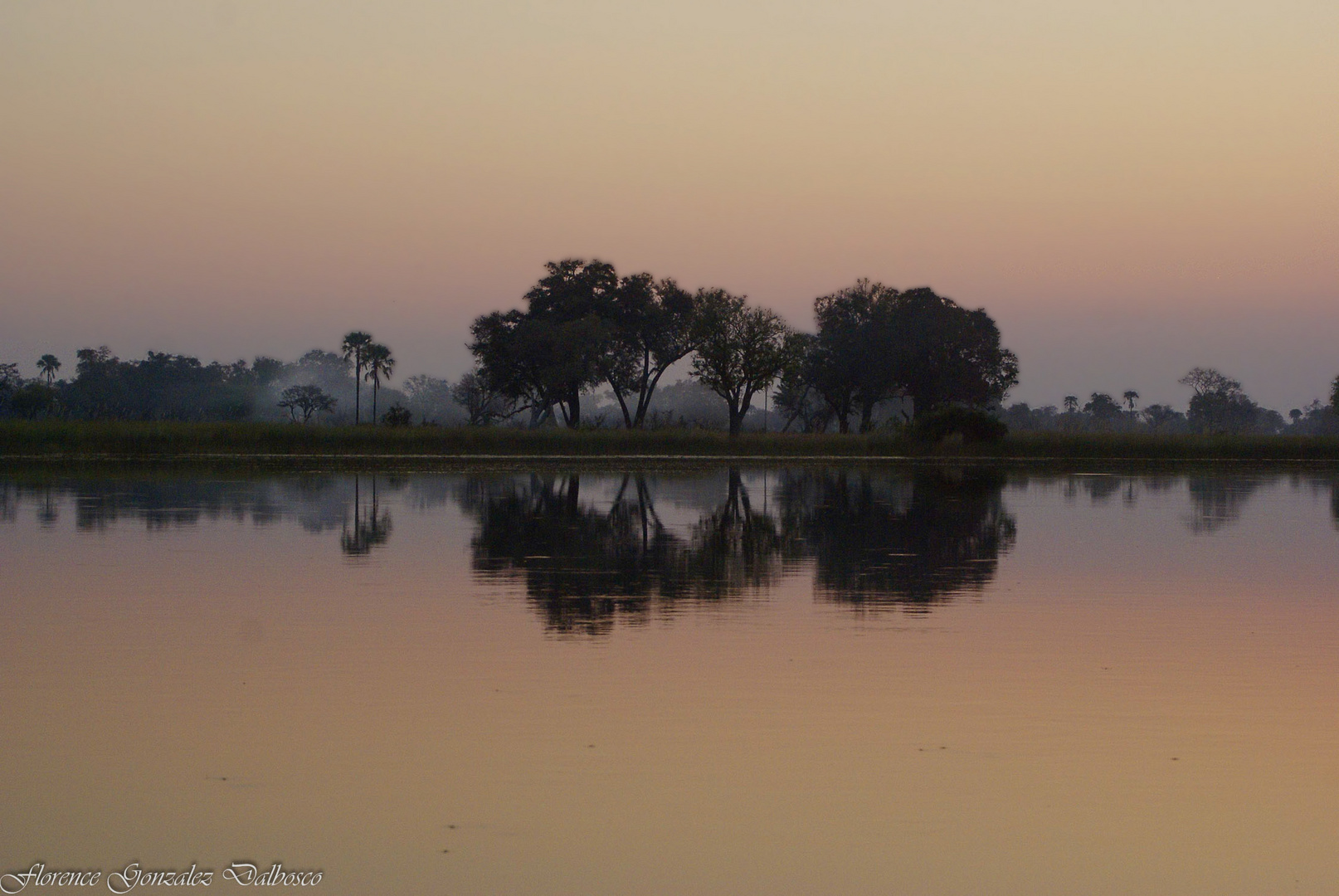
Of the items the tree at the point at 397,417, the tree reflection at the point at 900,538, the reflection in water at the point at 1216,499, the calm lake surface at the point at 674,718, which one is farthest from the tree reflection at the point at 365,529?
the tree at the point at 397,417

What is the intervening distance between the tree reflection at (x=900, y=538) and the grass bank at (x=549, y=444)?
31.1 metres

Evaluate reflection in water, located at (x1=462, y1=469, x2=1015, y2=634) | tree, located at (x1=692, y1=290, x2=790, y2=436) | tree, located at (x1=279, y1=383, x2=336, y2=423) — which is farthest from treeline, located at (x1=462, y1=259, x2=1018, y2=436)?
reflection in water, located at (x1=462, y1=469, x2=1015, y2=634)

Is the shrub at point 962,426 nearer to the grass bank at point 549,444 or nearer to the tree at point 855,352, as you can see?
the grass bank at point 549,444

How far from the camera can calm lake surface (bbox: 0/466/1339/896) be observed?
5.99 metres

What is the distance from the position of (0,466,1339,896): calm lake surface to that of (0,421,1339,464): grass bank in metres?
45.4

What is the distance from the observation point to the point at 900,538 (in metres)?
21.5

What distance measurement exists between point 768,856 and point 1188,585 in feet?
35.7

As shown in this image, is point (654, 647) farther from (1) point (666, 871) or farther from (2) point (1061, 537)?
(2) point (1061, 537)

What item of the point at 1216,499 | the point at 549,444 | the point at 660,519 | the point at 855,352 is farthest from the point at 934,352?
the point at 660,519

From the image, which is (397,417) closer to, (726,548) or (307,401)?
(307,401)

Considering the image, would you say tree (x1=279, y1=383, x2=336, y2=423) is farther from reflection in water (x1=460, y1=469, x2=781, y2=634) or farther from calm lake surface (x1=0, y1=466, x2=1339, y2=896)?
calm lake surface (x1=0, y1=466, x2=1339, y2=896)

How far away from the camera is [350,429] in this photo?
6769 cm

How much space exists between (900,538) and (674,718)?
13.6 metres

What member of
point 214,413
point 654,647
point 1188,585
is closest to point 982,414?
point 1188,585
